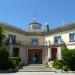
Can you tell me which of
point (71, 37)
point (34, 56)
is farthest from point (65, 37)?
point (34, 56)

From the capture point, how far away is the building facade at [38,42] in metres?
41.7

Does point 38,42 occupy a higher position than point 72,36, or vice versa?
point 72,36

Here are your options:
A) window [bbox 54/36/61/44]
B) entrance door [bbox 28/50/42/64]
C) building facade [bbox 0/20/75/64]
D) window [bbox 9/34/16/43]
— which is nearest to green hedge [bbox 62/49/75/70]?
building facade [bbox 0/20/75/64]

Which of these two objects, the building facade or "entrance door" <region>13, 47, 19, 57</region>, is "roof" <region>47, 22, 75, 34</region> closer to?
the building facade

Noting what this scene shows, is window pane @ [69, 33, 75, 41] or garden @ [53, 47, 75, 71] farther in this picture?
window pane @ [69, 33, 75, 41]

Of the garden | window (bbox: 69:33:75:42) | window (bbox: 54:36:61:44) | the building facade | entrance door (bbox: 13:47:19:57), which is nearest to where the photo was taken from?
the garden

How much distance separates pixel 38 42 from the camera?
4697cm

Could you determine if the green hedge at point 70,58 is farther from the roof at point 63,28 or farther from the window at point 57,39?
the window at point 57,39

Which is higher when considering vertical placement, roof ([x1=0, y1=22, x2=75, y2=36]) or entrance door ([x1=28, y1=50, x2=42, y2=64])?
roof ([x1=0, y1=22, x2=75, y2=36])

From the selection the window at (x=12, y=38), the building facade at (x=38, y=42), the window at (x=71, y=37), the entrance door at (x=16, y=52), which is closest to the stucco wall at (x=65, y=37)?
the building facade at (x=38, y=42)

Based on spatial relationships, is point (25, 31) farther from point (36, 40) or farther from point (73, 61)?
point (73, 61)

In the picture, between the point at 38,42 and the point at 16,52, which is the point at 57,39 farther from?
the point at 16,52

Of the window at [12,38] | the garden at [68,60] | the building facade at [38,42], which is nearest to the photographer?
the garden at [68,60]

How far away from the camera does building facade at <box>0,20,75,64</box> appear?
1642 inches
